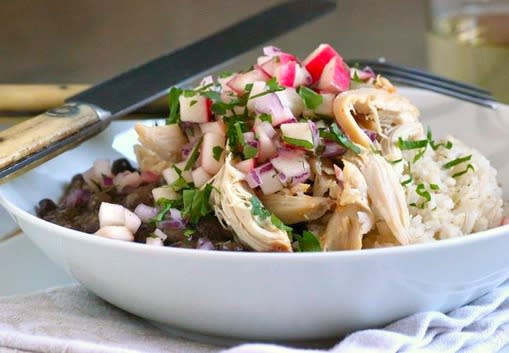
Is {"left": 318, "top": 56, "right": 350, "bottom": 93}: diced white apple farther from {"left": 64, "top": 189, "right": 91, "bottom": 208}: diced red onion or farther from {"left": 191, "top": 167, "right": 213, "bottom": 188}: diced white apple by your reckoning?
{"left": 64, "top": 189, "right": 91, "bottom": 208}: diced red onion

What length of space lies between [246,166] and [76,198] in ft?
0.81

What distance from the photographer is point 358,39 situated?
199 centimetres

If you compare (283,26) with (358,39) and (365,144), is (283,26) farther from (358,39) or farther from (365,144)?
(358,39)

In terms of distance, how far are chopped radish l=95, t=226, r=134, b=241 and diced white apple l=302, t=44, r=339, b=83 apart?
250 mm

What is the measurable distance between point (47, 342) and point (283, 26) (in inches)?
22.6

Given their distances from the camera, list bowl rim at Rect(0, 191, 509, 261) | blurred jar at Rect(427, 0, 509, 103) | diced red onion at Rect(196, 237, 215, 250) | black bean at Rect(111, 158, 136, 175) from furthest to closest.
Answer: blurred jar at Rect(427, 0, 509, 103)
black bean at Rect(111, 158, 136, 175)
diced red onion at Rect(196, 237, 215, 250)
bowl rim at Rect(0, 191, 509, 261)

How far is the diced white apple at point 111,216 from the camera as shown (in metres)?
0.76

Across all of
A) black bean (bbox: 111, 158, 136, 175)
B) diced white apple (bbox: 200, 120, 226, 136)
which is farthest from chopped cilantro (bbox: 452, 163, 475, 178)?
black bean (bbox: 111, 158, 136, 175)

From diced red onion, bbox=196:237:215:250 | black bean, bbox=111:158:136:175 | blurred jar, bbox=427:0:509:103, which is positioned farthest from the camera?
blurred jar, bbox=427:0:509:103

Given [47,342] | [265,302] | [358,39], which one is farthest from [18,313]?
[358,39]

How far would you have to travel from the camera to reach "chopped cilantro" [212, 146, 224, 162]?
2.57 feet

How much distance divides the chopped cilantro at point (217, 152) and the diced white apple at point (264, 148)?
0.04 meters

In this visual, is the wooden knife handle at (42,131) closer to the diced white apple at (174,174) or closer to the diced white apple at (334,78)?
the diced white apple at (174,174)

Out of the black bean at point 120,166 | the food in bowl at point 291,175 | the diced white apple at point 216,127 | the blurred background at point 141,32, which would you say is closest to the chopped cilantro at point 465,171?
the food in bowl at point 291,175
